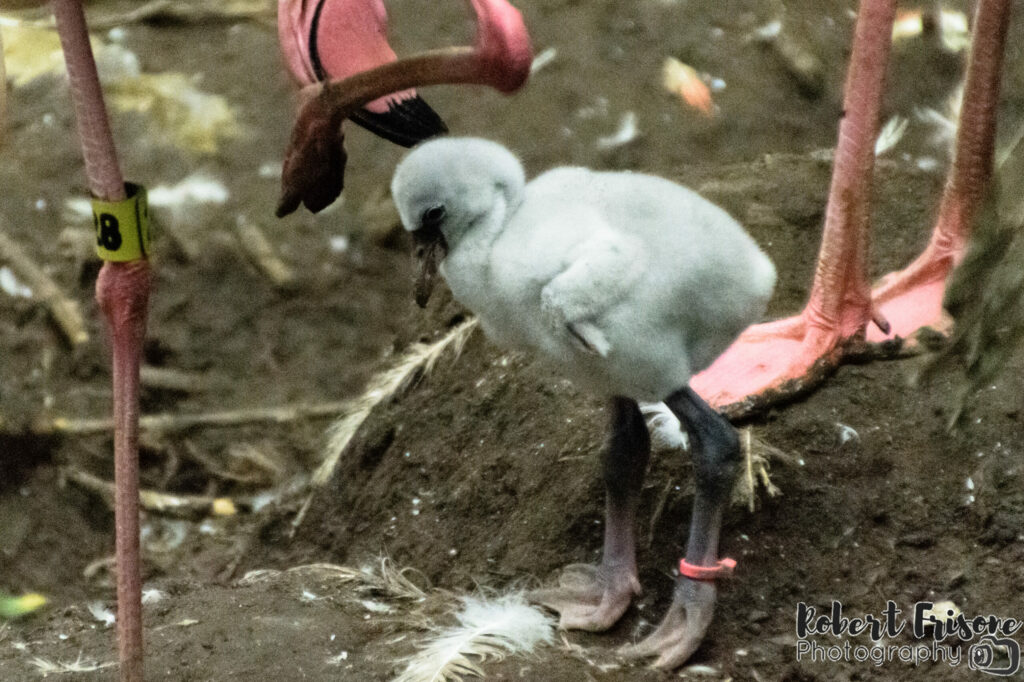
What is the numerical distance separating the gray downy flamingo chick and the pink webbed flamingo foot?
1.08 ft

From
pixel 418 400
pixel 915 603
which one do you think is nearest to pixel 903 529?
pixel 915 603

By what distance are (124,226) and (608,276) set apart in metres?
0.53

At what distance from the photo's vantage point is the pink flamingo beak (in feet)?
3.60

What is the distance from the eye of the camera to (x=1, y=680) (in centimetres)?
154

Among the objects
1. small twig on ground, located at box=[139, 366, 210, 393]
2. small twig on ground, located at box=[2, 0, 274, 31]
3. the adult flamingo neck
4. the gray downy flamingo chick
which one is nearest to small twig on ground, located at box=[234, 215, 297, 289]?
small twig on ground, located at box=[139, 366, 210, 393]

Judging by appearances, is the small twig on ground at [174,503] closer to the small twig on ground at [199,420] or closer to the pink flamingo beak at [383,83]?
the small twig on ground at [199,420]

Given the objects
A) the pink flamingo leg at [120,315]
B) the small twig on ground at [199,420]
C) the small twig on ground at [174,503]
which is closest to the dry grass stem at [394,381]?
the small twig on ground at [174,503]

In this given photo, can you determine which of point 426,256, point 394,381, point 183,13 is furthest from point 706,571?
point 183,13

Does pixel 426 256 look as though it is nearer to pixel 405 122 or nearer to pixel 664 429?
pixel 405 122

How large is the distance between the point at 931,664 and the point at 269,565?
117 cm

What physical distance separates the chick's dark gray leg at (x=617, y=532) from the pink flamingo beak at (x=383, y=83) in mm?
534

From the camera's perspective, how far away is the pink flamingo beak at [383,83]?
1.10m

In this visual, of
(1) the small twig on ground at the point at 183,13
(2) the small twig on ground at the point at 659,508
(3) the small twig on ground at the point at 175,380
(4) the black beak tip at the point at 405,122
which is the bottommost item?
(3) the small twig on ground at the point at 175,380

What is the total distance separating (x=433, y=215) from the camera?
4.32 ft
